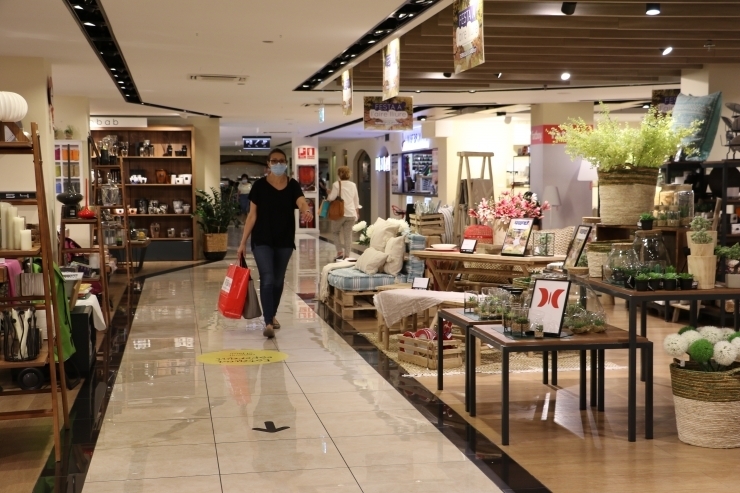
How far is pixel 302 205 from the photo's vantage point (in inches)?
295

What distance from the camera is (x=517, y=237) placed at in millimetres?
7773

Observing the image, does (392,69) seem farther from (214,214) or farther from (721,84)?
(214,214)

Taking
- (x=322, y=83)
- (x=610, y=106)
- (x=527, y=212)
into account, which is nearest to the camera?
(x=527, y=212)

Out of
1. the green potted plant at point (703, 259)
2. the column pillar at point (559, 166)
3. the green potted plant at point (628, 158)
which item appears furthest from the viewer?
the column pillar at point (559, 166)

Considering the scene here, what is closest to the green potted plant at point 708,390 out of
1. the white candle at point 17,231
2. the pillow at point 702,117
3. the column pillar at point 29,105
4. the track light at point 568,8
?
the white candle at point 17,231

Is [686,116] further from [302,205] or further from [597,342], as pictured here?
[597,342]

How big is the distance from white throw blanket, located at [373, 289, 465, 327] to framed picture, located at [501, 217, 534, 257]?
2.99ft

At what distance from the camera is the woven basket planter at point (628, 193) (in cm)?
509

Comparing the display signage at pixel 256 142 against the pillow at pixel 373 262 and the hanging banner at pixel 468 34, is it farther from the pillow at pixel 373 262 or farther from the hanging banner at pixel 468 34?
the hanging banner at pixel 468 34

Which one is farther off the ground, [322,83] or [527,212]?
[322,83]

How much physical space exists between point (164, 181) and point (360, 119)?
13.8ft

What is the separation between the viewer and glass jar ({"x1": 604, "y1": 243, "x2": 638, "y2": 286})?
467 centimetres

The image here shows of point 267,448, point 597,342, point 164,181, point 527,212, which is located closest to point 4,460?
point 267,448

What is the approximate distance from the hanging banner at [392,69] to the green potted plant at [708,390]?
13.5 feet
